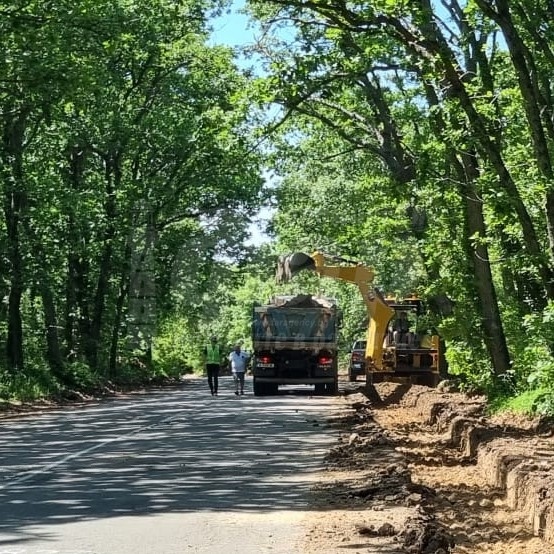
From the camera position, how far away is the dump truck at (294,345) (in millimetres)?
30609

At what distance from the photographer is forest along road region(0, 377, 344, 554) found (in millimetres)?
8163

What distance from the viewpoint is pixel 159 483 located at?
37.1 feet

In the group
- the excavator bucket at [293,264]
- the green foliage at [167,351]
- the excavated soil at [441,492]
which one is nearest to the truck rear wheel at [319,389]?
the excavator bucket at [293,264]

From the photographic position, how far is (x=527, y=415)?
17203 mm

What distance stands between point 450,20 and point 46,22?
27.3 feet

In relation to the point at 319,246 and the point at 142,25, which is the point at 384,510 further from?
the point at 319,246

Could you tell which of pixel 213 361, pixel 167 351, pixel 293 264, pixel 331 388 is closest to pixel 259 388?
pixel 213 361

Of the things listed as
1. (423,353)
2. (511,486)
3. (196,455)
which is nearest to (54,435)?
(196,455)

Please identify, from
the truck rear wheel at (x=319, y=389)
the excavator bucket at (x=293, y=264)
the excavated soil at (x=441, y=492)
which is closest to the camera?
the excavated soil at (x=441, y=492)

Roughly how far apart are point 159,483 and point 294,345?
19.3 m

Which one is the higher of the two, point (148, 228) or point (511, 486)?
point (148, 228)

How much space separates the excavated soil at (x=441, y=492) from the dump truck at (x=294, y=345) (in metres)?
13.2

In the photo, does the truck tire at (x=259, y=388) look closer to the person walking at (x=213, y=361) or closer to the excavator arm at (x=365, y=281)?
the person walking at (x=213, y=361)

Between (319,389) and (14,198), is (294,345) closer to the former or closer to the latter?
(319,389)
